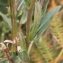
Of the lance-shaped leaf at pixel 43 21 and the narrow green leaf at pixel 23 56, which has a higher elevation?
the lance-shaped leaf at pixel 43 21

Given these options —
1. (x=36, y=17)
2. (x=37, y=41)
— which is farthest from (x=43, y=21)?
(x=37, y=41)

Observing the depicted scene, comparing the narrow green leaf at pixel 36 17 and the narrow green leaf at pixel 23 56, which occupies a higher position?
the narrow green leaf at pixel 36 17

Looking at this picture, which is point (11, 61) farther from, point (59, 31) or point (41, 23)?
point (59, 31)

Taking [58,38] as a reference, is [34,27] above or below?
above

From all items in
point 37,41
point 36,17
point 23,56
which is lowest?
point 37,41

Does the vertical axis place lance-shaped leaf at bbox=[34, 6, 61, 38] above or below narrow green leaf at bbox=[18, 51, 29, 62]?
above

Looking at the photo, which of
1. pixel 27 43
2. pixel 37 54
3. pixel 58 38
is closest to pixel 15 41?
pixel 27 43

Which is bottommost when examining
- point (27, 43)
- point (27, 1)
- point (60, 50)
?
point (60, 50)

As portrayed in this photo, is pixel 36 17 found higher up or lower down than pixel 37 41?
higher up

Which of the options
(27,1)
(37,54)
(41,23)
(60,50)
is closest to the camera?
(27,1)

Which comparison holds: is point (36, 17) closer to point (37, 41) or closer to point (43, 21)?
point (43, 21)

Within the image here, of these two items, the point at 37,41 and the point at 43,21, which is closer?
the point at 43,21
